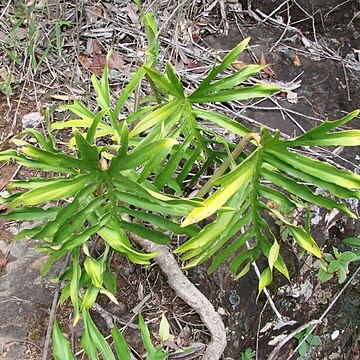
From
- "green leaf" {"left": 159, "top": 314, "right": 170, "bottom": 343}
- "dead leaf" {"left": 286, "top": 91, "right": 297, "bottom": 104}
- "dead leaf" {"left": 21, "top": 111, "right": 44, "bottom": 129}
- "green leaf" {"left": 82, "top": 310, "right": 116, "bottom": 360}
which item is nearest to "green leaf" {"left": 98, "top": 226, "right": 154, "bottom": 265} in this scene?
"green leaf" {"left": 82, "top": 310, "right": 116, "bottom": 360}

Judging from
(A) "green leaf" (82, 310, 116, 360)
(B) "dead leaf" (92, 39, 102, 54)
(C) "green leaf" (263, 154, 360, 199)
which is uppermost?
(B) "dead leaf" (92, 39, 102, 54)

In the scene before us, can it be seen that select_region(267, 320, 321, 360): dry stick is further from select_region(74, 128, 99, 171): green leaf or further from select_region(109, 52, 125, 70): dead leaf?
select_region(109, 52, 125, 70): dead leaf

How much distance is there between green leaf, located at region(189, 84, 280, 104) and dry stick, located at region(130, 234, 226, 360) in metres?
0.56

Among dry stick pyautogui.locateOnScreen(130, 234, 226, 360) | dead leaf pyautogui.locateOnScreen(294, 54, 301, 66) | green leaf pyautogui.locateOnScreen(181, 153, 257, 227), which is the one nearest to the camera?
green leaf pyautogui.locateOnScreen(181, 153, 257, 227)

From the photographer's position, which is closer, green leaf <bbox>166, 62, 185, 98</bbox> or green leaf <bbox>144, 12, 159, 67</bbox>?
green leaf <bbox>166, 62, 185, 98</bbox>

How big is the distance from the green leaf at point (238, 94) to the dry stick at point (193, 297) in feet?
1.85

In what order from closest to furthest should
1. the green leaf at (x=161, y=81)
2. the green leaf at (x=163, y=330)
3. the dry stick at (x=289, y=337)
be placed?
the green leaf at (x=161, y=81)
the green leaf at (x=163, y=330)
the dry stick at (x=289, y=337)

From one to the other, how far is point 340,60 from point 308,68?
0.58ft

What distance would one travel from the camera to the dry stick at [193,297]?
6.24ft

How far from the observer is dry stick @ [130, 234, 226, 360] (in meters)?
1.90

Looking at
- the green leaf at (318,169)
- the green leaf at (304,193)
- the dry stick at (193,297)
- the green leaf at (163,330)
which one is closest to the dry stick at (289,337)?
the dry stick at (193,297)

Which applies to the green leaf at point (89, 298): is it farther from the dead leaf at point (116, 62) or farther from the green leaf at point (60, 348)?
the dead leaf at point (116, 62)

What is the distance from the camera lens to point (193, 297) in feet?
6.30

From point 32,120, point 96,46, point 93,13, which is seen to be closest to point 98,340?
point 32,120
